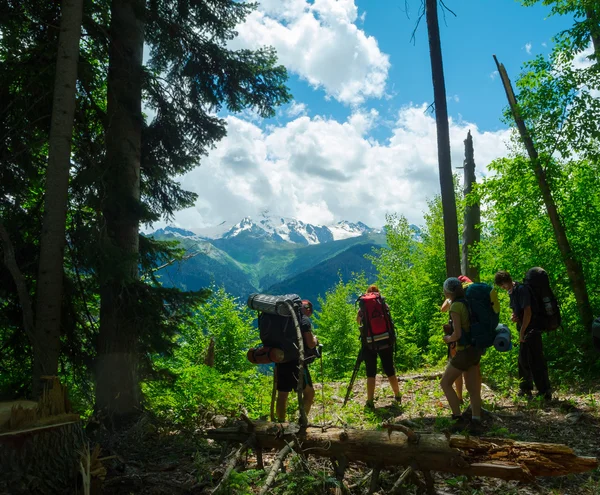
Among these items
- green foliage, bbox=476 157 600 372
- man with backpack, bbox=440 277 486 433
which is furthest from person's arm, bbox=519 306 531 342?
green foliage, bbox=476 157 600 372

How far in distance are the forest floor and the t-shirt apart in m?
1.32

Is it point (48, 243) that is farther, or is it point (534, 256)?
point (534, 256)

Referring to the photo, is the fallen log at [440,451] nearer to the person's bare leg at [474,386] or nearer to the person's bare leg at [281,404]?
the person's bare leg at [281,404]

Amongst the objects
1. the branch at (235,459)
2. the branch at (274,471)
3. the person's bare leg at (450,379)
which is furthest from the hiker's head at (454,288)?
the branch at (235,459)

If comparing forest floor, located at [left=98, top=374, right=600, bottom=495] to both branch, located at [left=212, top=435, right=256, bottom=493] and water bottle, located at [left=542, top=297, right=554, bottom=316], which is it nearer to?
branch, located at [left=212, top=435, right=256, bottom=493]

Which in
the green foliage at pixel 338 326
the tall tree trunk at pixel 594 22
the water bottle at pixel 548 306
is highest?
the tall tree trunk at pixel 594 22

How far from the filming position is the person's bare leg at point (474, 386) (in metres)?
5.64

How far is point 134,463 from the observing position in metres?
4.74

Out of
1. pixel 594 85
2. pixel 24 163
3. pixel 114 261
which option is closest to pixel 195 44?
pixel 24 163

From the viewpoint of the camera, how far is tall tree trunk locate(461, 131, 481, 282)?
12938mm

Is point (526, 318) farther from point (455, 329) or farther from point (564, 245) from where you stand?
point (564, 245)

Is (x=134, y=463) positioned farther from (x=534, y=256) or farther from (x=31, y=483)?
(x=534, y=256)

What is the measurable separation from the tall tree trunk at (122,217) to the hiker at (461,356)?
439cm

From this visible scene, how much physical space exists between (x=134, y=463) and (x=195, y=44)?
700 cm
